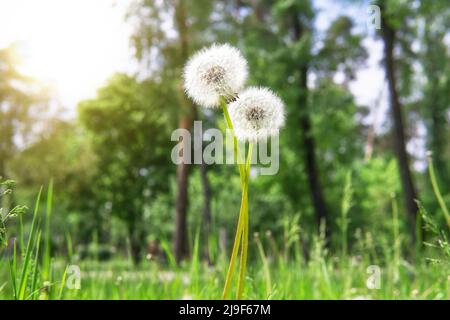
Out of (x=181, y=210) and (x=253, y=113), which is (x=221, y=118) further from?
(x=253, y=113)

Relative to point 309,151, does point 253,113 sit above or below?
below

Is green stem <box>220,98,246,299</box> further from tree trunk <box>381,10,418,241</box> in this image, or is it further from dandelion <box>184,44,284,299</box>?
tree trunk <box>381,10,418,241</box>

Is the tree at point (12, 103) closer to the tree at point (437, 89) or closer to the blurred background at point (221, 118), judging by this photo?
the blurred background at point (221, 118)

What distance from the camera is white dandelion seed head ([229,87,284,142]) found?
131cm

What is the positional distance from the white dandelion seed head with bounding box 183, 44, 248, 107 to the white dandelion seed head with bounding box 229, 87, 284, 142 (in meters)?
0.04

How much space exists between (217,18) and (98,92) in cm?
1007

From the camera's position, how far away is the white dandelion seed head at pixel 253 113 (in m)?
1.31

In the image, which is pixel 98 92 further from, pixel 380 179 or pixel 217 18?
pixel 380 179

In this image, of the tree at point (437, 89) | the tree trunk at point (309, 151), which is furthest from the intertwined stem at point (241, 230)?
Answer: the tree trunk at point (309, 151)

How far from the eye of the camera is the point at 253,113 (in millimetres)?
1313

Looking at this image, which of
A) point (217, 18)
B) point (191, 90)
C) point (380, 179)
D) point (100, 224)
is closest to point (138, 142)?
point (100, 224)

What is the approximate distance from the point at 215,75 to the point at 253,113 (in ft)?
0.51

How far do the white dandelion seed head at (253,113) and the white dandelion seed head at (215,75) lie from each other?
0.04m

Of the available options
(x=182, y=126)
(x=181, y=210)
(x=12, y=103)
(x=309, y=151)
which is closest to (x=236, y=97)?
(x=182, y=126)
